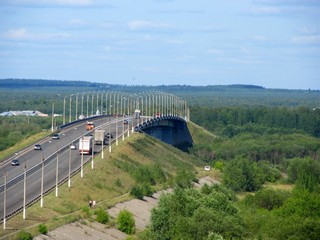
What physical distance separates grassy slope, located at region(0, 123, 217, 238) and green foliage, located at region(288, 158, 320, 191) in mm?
9571

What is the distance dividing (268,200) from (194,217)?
31795 millimetres

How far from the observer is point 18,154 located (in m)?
114

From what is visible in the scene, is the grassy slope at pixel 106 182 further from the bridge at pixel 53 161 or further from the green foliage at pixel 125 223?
the green foliage at pixel 125 223

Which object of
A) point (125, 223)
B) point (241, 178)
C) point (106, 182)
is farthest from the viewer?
point (241, 178)

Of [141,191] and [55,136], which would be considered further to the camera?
[55,136]

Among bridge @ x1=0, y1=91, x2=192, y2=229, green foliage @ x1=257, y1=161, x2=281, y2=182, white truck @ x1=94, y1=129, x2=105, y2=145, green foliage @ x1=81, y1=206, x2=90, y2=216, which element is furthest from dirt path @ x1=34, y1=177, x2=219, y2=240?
green foliage @ x1=257, y1=161, x2=281, y2=182

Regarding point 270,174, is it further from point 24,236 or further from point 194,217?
point 24,236

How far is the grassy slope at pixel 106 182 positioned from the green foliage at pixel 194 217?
6044 mm

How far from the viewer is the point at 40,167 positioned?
337 feet

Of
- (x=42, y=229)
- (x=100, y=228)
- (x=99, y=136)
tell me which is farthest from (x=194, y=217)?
(x=99, y=136)

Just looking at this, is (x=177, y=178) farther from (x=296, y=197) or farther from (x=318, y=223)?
(x=318, y=223)

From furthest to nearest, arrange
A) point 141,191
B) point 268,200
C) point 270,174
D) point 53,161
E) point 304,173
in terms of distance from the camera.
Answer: point 270,174, point 304,173, point 53,161, point 268,200, point 141,191

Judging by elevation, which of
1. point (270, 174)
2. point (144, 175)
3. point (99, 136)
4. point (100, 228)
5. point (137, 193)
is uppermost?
point (99, 136)

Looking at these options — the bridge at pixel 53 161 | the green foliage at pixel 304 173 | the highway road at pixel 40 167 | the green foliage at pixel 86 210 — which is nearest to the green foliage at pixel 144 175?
the bridge at pixel 53 161
